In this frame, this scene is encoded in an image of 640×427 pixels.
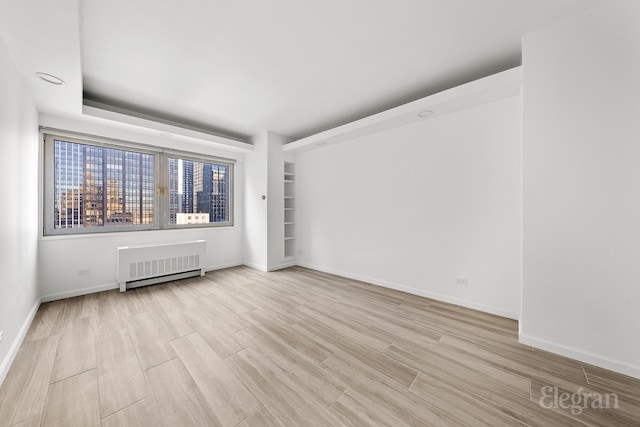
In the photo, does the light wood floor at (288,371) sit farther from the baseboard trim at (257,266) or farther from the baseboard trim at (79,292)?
the baseboard trim at (257,266)

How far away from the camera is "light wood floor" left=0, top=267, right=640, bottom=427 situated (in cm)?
137

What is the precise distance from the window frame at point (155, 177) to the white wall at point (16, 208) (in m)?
0.40

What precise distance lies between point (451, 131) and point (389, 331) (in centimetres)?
264

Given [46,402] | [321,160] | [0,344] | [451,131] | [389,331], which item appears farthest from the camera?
[321,160]

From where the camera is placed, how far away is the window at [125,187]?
3.23 meters

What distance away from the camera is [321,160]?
182 inches

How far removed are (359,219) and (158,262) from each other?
3.53 meters

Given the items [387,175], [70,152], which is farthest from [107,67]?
[387,175]

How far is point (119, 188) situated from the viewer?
147 inches

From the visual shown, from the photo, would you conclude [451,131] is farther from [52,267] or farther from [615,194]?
[52,267]

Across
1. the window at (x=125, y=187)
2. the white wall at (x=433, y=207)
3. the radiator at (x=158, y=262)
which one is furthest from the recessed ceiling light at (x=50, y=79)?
the white wall at (x=433, y=207)

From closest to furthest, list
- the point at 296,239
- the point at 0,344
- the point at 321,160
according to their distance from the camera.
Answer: the point at 0,344, the point at 321,160, the point at 296,239

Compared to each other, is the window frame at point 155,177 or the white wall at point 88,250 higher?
the window frame at point 155,177

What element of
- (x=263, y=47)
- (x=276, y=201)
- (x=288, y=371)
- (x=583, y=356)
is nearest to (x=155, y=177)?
(x=276, y=201)
